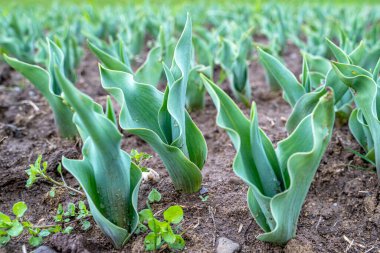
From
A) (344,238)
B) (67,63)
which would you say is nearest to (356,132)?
(344,238)

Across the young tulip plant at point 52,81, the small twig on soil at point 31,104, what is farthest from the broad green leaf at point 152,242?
the small twig on soil at point 31,104

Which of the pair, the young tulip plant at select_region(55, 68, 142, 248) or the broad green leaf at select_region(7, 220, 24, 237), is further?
the broad green leaf at select_region(7, 220, 24, 237)

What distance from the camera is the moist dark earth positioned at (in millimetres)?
1863

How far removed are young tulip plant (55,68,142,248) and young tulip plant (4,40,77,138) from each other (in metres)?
0.64

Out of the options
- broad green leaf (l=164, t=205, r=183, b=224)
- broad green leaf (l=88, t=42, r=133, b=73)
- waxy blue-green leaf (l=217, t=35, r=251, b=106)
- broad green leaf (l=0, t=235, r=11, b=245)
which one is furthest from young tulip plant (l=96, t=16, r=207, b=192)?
waxy blue-green leaf (l=217, t=35, r=251, b=106)

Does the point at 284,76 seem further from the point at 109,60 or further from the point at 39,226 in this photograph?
the point at 39,226

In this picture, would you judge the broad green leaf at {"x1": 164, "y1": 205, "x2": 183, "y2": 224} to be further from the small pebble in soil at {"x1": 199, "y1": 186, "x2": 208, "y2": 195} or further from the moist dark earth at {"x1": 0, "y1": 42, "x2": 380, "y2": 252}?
the small pebble in soil at {"x1": 199, "y1": 186, "x2": 208, "y2": 195}

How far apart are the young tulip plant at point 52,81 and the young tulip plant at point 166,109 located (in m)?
0.55

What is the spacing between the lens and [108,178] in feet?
5.64

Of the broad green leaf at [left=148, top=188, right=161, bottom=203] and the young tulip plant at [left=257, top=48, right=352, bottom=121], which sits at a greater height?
the young tulip plant at [left=257, top=48, right=352, bottom=121]

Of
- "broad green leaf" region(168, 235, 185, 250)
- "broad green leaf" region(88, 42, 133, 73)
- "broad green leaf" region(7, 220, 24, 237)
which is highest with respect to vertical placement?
"broad green leaf" region(88, 42, 133, 73)

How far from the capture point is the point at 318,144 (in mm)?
1433

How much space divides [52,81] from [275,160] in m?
1.29

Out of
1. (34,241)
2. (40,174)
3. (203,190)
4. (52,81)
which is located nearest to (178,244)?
(203,190)
